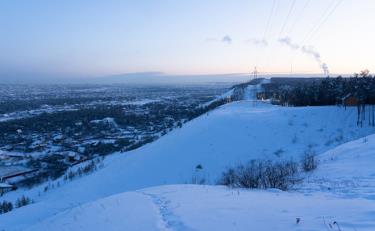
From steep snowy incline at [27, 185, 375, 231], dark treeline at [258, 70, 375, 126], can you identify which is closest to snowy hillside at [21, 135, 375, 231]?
steep snowy incline at [27, 185, 375, 231]

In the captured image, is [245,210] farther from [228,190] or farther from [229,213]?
[228,190]

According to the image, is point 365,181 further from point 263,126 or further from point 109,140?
point 109,140

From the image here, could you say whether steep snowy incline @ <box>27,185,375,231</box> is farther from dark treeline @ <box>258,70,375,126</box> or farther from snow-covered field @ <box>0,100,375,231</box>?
dark treeline @ <box>258,70,375,126</box>

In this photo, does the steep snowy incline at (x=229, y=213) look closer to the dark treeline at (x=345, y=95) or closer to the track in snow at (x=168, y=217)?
the track in snow at (x=168, y=217)

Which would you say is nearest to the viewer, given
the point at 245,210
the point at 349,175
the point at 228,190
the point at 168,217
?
the point at 245,210

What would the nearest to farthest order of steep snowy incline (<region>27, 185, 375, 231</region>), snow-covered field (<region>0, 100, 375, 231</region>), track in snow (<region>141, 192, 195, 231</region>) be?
steep snowy incline (<region>27, 185, 375, 231</region>) → track in snow (<region>141, 192, 195, 231</region>) → snow-covered field (<region>0, 100, 375, 231</region>)

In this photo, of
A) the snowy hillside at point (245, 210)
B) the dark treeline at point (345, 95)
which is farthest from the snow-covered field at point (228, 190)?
the dark treeline at point (345, 95)

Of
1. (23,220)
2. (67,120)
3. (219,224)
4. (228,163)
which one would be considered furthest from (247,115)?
(67,120)

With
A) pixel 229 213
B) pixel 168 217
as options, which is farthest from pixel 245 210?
pixel 168 217
